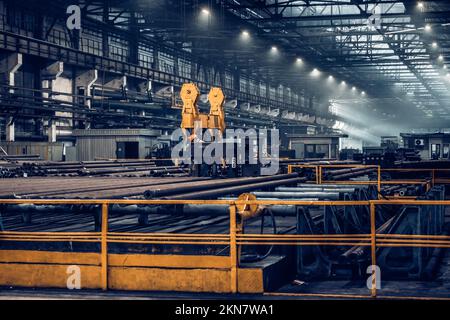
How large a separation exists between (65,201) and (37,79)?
24425 mm

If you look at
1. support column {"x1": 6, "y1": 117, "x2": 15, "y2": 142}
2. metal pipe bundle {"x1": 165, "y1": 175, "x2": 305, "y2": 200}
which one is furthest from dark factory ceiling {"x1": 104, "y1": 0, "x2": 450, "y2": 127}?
metal pipe bundle {"x1": 165, "y1": 175, "x2": 305, "y2": 200}

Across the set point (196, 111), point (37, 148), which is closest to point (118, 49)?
point (37, 148)

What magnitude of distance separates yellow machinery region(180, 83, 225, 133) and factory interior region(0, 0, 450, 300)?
6 centimetres

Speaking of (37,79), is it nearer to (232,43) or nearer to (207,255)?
(232,43)

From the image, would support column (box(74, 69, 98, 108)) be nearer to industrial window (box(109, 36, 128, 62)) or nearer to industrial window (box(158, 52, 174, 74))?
industrial window (box(109, 36, 128, 62))

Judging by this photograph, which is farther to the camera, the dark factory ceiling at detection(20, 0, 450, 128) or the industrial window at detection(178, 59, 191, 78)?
the industrial window at detection(178, 59, 191, 78)

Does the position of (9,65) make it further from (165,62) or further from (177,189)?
(177,189)

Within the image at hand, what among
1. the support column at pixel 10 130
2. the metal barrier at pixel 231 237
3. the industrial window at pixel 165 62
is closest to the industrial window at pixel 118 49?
the industrial window at pixel 165 62

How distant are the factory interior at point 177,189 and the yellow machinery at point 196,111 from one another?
57mm

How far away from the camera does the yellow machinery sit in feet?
49.1

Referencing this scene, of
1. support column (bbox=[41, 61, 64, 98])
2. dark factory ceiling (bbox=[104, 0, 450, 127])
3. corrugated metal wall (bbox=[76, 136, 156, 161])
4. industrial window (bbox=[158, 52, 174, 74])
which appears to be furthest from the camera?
industrial window (bbox=[158, 52, 174, 74])

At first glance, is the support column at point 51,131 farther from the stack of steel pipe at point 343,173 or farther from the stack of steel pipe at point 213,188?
the stack of steel pipe at point 213,188

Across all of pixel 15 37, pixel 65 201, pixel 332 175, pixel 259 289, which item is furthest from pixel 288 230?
pixel 15 37

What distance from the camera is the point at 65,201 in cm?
703
